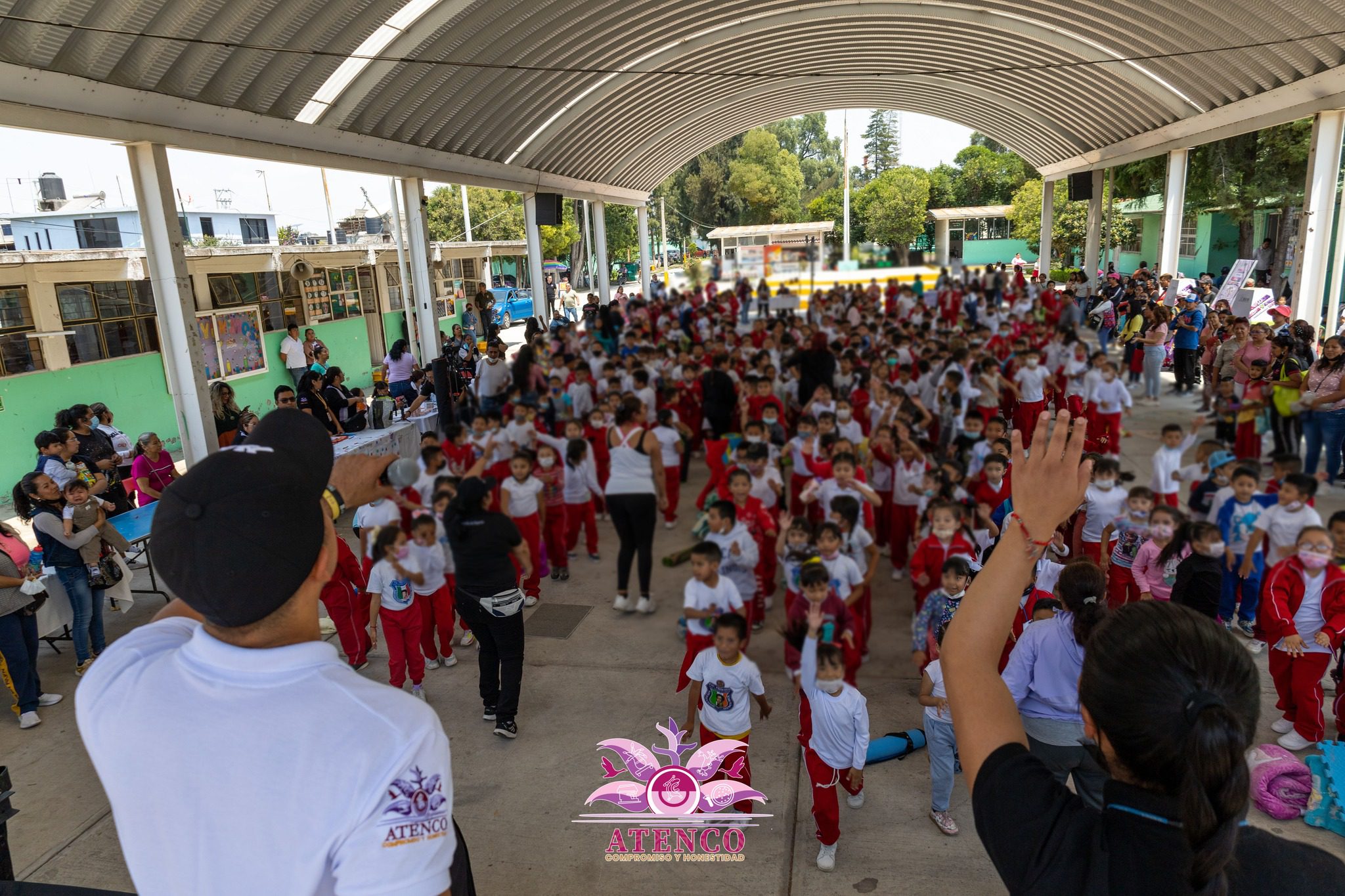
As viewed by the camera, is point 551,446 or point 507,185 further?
point 507,185

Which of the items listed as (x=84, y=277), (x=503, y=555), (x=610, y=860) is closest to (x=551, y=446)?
(x=503, y=555)

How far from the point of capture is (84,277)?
12141 mm

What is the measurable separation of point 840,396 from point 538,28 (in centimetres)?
746

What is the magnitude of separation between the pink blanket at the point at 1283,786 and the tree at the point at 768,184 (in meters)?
3.52

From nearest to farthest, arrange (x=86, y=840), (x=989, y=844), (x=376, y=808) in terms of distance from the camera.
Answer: (x=376, y=808)
(x=989, y=844)
(x=86, y=840)

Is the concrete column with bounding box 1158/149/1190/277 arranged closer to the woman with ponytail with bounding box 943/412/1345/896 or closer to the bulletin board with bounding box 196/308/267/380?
the woman with ponytail with bounding box 943/412/1345/896

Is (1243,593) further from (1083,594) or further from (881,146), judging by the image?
→ (881,146)

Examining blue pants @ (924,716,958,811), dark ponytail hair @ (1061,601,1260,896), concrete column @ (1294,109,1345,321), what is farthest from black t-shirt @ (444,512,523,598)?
concrete column @ (1294,109,1345,321)

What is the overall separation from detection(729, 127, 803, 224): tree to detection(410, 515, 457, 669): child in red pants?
2217mm

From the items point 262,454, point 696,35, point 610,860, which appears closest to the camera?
point 262,454

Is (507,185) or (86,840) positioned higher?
(507,185)

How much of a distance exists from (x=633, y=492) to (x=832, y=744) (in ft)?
8.99

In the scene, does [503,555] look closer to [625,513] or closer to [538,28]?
[625,513]

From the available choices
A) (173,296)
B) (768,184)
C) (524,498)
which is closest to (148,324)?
(173,296)
